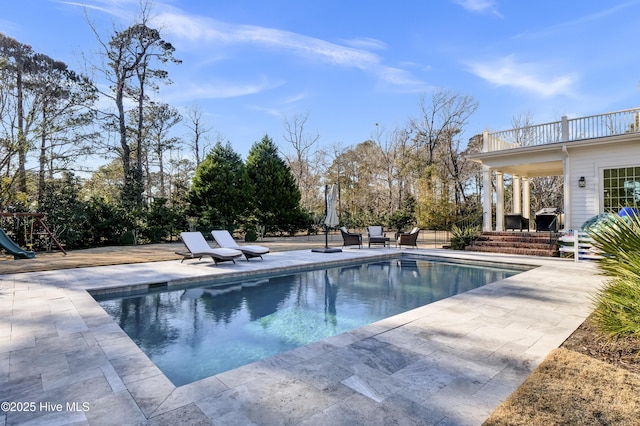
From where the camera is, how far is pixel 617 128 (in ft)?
37.6

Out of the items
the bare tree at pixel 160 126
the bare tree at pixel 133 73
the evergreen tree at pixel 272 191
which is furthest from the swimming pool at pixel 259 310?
the bare tree at pixel 160 126

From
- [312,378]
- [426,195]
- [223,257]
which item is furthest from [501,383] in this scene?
[426,195]

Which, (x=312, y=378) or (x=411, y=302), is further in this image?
(x=411, y=302)

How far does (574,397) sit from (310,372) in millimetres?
1979

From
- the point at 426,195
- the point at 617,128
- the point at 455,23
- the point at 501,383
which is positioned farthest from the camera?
the point at 426,195

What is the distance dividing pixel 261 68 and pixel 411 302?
646 inches

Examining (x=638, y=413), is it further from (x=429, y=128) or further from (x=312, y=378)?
(x=429, y=128)

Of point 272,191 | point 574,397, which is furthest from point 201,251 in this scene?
point 272,191

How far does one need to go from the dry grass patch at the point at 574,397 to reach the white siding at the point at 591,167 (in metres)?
11.1

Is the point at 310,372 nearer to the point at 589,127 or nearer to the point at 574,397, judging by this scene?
the point at 574,397

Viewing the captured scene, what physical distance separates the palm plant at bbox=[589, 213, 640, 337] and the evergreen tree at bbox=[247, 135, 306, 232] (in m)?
18.0

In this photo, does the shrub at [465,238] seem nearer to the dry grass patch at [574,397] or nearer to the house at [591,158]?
the house at [591,158]

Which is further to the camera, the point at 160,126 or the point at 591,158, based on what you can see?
the point at 160,126

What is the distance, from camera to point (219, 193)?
1934 cm
